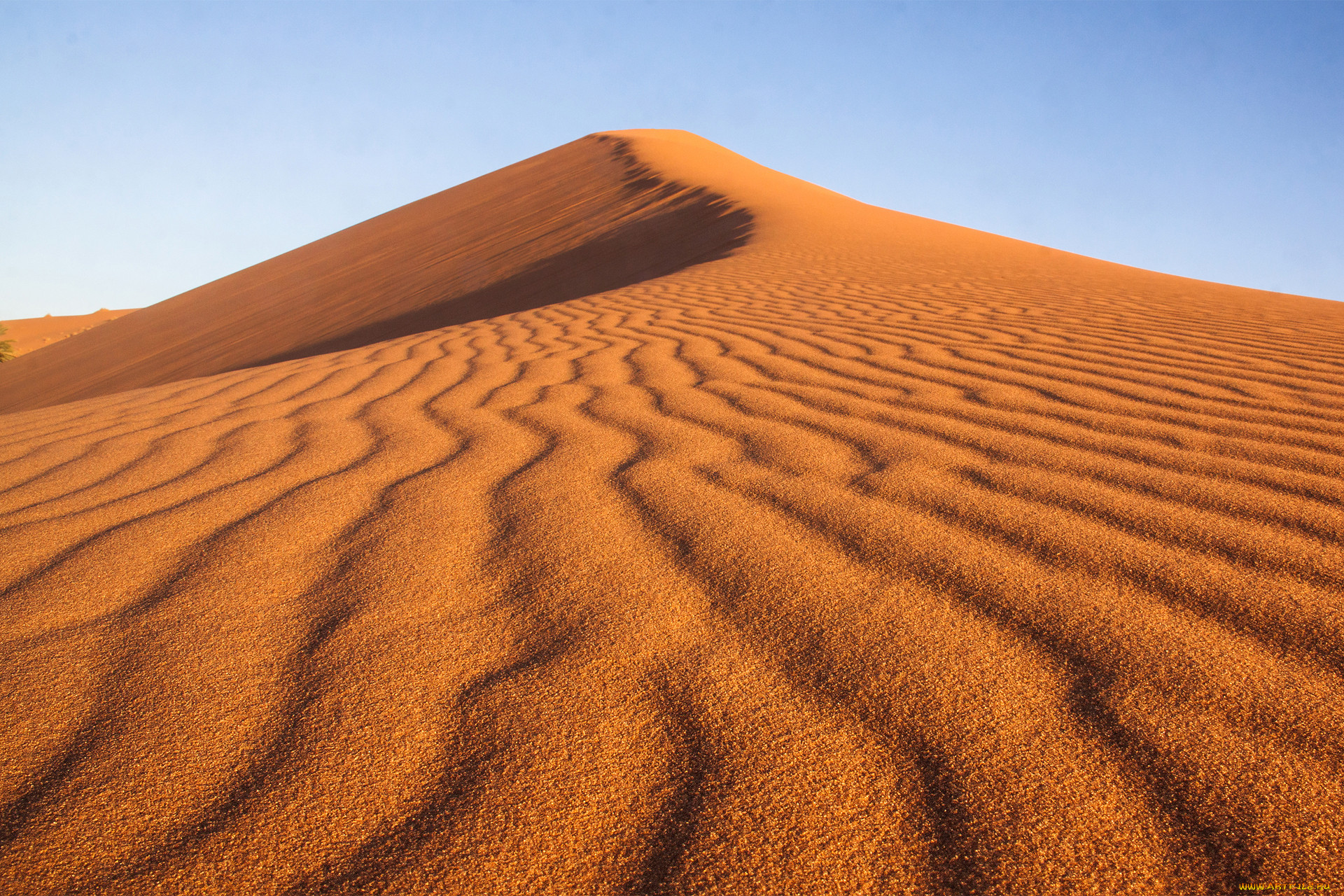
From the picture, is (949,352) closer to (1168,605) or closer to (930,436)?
(930,436)

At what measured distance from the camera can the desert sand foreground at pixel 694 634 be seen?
0.84m

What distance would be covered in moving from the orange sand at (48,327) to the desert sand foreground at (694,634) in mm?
30517

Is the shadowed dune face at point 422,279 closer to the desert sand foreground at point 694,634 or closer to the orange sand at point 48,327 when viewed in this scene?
the desert sand foreground at point 694,634

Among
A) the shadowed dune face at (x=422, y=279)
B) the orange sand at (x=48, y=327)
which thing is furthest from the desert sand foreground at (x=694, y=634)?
the orange sand at (x=48, y=327)

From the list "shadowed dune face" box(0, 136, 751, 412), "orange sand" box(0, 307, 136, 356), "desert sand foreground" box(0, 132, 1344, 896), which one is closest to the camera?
"desert sand foreground" box(0, 132, 1344, 896)

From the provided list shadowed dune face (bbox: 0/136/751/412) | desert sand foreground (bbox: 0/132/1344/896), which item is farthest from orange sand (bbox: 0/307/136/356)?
desert sand foreground (bbox: 0/132/1344/896)

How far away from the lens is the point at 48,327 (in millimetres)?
32125

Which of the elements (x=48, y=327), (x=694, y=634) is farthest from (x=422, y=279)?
(x=48, y=327)

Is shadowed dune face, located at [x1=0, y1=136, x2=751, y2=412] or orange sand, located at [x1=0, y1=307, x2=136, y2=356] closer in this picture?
shadowed dune face, located at [x1=0, y1=136, x2=751, y2=412]

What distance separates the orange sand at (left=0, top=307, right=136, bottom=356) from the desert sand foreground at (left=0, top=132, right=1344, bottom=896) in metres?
30.5

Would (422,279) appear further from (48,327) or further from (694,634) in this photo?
(48,327)

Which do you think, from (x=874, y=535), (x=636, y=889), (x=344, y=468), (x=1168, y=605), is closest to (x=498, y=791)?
(x=636, y=889)

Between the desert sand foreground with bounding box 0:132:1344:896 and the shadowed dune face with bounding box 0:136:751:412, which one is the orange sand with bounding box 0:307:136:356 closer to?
the shadowed dune face with bounding box 0:136:751:412

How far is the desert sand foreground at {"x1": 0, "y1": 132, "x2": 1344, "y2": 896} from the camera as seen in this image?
84 cm
